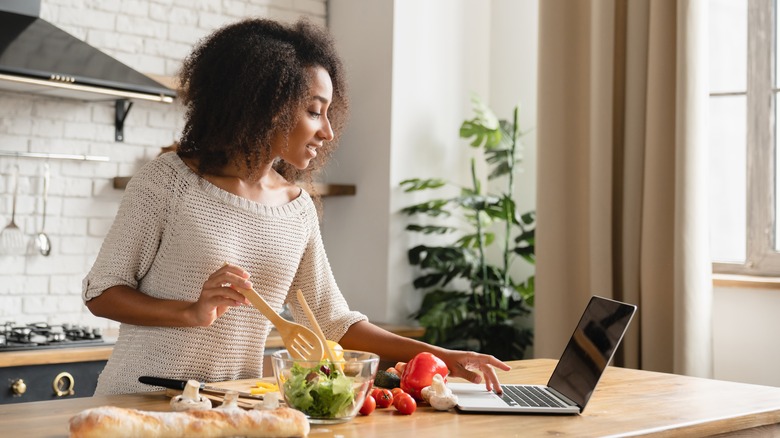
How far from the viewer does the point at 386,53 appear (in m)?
4.02

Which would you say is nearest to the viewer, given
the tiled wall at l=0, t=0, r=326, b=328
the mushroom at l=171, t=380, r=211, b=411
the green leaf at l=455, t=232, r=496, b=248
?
the mushroom at l=171, t=380, r=211, b=411

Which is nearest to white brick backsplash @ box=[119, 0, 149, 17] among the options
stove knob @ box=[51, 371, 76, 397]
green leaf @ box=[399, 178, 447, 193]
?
green leaf @ box=[399, 178, 447, 193]

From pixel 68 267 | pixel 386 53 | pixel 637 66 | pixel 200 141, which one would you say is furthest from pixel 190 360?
pixel 386 53

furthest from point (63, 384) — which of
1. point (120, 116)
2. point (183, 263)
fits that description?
point (183, 263)

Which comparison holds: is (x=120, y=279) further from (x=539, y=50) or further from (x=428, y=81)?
(x=428, y=81)

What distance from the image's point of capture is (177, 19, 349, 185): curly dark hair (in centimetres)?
197

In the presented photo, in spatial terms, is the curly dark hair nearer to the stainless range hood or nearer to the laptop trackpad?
the laptop trackpad

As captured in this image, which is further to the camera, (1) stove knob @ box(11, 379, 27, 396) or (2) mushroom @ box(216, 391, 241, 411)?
(1) stove knob @ box(11, 379, 27, 396)

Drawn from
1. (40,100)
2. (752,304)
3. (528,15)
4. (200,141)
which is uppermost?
(528,15)

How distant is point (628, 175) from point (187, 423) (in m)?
2.40

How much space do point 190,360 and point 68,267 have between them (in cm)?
185

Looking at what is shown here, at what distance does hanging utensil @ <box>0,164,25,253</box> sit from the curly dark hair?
163 cm

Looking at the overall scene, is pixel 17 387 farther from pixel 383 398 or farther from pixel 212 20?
pixel 212 20

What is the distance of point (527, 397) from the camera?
5.77 ft
